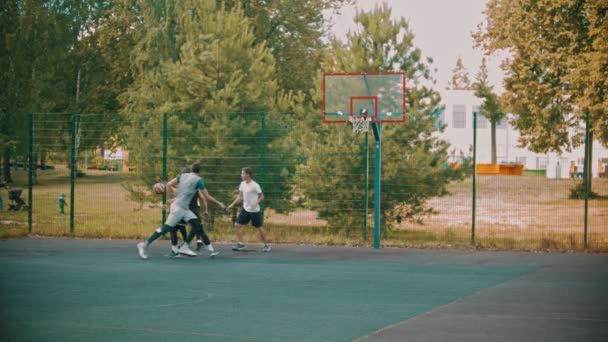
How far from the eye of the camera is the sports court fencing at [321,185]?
20.0m

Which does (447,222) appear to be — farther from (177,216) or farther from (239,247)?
(177,216)

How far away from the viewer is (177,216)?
16.8 meters

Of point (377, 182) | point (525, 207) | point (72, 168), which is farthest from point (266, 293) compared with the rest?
point (525, 207)

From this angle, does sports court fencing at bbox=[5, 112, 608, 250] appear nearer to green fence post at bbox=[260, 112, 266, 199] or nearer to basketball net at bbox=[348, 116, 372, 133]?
green fence post at bbox=[260, 112, 266, 199]

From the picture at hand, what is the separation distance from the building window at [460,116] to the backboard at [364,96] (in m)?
64.1

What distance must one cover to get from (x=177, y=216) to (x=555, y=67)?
25295 mm

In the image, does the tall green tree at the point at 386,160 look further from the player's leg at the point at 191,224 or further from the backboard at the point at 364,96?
the player's leg at the point at 191,224

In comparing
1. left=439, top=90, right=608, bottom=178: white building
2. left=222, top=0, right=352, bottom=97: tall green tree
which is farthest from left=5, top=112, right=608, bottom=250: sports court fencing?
left=439, top=90, right=608, bottom=178: white building

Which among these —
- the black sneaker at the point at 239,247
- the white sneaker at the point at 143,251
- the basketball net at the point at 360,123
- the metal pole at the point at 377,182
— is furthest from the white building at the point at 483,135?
the white sneaker at the point at 143,251

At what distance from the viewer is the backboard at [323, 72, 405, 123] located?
64.7 ft

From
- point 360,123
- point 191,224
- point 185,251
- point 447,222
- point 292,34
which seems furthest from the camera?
point 292,34

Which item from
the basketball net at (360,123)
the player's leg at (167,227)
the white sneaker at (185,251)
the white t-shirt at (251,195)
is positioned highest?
the basketball net at (360,123)

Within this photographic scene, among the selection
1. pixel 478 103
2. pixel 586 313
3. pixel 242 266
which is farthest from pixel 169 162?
pixel 478 103

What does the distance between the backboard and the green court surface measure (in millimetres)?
3310
